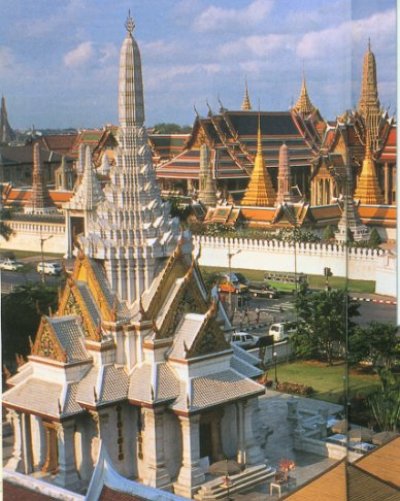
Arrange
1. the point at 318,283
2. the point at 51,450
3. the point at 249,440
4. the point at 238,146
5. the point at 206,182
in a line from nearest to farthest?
the point at 51,450 → the point at 249,440 → the point at 318,283 → the point at 206,182 → the point at 238,146

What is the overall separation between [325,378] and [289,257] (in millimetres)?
1496

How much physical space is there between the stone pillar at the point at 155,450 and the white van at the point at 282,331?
A: 1.28 m

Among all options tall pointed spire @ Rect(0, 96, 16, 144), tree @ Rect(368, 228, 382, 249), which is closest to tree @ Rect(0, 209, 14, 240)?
tall pointed spire @ Rect(0, 96, 16, 144)

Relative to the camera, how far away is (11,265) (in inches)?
158

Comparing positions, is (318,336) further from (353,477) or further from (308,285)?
(353,477)

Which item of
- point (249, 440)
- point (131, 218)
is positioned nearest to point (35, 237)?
point (131, 218)

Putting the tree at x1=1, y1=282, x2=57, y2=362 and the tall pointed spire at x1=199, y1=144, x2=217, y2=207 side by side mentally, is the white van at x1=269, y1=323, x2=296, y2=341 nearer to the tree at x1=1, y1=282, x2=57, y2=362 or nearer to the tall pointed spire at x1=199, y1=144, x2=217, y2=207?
the tree at x1=1, y1=282, x2=57, y2=362

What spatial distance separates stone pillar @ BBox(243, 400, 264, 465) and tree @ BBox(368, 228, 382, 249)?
2.61 meters

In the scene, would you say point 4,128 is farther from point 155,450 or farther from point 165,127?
point 155,450

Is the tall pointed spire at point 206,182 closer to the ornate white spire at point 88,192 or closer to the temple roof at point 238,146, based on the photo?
the temple roof at point 238,146

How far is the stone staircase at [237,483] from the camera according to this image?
3348 mm

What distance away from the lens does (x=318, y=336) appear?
4.41 metres

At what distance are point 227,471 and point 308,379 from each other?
3.44 feet

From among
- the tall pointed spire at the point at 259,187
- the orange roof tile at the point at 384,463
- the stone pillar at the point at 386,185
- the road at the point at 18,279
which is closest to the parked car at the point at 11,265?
the road at the point at 18,279
